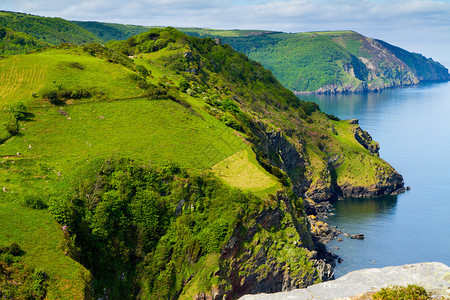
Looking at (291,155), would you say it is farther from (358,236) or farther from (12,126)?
(12,126)

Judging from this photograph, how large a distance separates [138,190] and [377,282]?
46.4 metres

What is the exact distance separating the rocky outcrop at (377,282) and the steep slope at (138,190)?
3018 centimetres

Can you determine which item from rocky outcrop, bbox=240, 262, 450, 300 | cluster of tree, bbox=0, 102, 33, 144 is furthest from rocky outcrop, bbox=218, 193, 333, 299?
cluster of tree, bbox=0, 102, 33, 144

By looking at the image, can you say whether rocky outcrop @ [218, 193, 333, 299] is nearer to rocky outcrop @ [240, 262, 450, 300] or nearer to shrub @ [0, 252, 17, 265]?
shrub @ [0, 252, 17, 265]

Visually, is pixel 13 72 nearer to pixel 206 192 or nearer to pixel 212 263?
pixel 206 192

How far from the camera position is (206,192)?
64562 millimetres

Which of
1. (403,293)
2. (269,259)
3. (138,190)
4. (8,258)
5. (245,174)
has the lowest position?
(269,259)

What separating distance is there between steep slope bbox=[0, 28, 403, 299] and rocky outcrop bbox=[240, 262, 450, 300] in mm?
30184

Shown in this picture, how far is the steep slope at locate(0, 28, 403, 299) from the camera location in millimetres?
52750

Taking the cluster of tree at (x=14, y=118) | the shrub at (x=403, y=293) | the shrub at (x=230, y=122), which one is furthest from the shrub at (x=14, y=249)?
the shrub at (x=230, y=122)

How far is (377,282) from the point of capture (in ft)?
62.7

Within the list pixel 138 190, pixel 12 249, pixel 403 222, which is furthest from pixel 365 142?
pixel 12 249

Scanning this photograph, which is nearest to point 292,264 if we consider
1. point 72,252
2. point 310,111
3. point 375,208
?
point 72,252

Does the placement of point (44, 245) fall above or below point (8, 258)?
below
